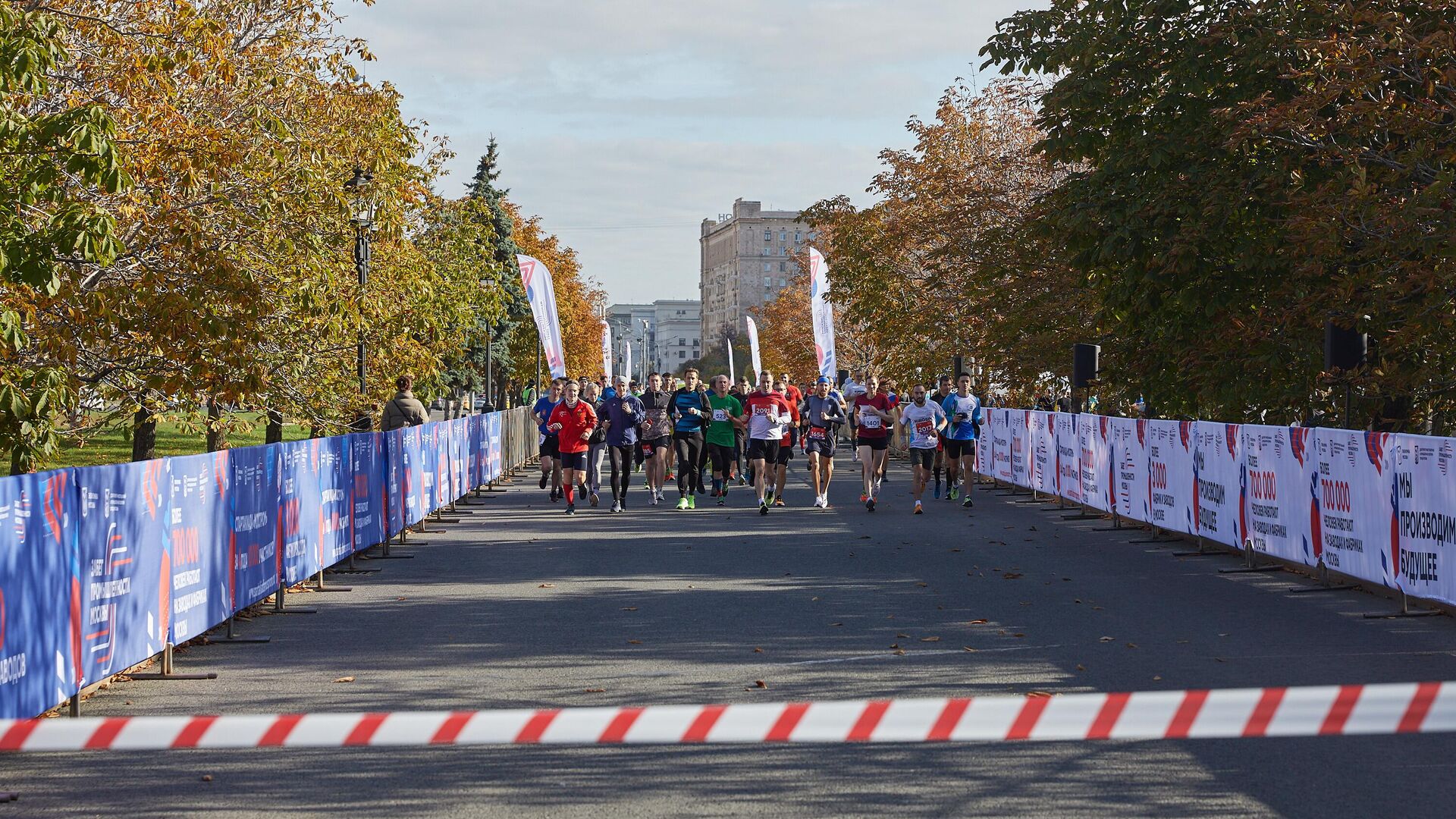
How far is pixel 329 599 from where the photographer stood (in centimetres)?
Result: 1359

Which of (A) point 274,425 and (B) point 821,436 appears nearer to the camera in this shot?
(A) point 274,425

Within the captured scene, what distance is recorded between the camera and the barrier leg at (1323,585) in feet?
43.7

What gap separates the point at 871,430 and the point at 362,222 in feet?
26.2

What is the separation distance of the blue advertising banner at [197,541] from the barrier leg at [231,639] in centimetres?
12

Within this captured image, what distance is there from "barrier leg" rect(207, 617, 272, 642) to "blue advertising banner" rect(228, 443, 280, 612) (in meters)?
0.17

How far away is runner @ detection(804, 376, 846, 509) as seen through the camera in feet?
77.8

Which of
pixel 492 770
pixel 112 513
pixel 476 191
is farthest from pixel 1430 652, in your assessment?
pixel 476 191

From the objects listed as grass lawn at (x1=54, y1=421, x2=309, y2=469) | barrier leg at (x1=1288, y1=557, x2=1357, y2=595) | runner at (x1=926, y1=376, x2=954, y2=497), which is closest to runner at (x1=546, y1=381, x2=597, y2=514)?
runner at (x1=926, y1=376, x2=954, y2=497)

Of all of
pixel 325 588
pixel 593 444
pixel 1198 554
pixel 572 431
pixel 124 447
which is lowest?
pixel 1198 554

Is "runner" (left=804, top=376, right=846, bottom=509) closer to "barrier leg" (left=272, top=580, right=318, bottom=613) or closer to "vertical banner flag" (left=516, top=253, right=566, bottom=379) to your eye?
"vertical banner flag" (left=516, top=253, right=566, bottom=379)

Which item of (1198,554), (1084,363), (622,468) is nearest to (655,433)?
(622,468)

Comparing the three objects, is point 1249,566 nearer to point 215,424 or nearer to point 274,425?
point 215,424

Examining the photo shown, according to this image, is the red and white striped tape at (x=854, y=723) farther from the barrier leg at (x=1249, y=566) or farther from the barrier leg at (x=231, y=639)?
the barrier leg at (x=1249, y=566)

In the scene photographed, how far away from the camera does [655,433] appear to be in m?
25.7
